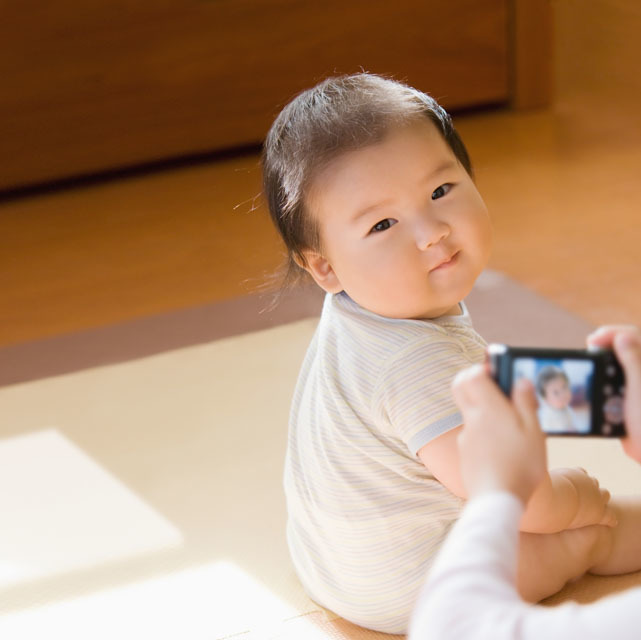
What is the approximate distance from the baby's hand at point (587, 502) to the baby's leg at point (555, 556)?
0.04ft

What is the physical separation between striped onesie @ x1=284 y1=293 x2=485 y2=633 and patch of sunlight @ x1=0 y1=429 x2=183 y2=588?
303 millimetres

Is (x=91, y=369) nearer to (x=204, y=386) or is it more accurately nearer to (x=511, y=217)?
(x=204, y=386)

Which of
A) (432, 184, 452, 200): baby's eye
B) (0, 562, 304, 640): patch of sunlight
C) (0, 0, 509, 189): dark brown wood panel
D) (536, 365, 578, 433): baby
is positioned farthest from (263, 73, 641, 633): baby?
(0, 0, 509, 189): dark brown wood panel

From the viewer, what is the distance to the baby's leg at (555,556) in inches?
41.4

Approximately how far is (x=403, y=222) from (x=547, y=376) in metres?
0.33

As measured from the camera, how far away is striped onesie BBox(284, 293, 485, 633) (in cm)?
97

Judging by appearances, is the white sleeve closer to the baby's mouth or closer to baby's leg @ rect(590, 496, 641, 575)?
the baby's mouth

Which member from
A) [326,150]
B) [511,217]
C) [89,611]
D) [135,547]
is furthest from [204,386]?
[511,217]

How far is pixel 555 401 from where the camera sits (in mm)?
711

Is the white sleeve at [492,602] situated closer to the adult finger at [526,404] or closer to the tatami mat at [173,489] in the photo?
the adult finger at [526,404]

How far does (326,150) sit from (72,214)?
1.75m

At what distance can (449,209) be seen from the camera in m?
1.01

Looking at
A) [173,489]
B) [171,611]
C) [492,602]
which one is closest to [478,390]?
[492,602]

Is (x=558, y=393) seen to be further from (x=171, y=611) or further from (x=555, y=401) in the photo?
(x=171, y=611)
